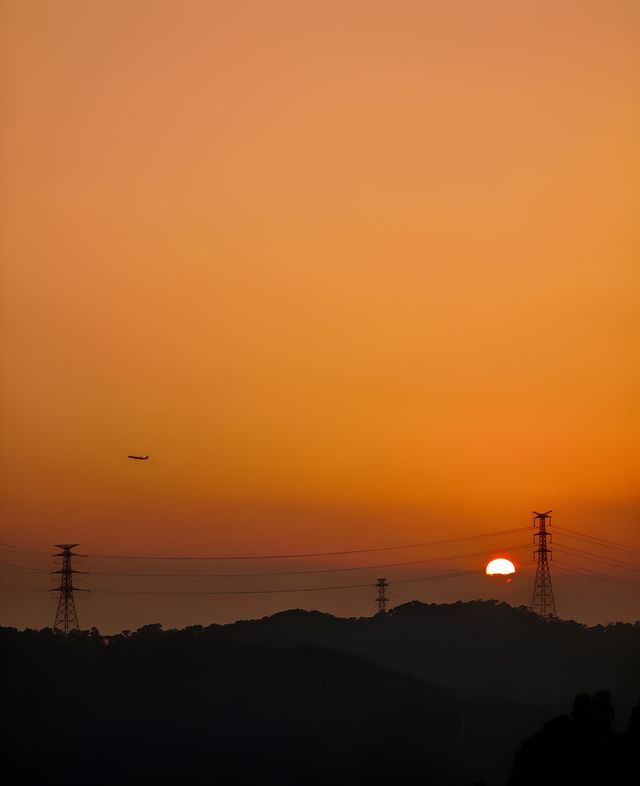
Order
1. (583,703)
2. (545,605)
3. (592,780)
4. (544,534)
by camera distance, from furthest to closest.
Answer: (544,534), (545,605), (583,703), (592,780)

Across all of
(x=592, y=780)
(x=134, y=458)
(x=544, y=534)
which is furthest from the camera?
(x=544, y=534)

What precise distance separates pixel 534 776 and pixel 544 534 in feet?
265

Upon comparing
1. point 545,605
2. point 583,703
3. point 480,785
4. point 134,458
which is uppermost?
point 134,458

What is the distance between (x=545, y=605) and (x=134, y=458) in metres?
66.6

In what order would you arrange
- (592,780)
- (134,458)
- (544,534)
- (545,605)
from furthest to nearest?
(544,534) < (545,605) < (134,458) < (592,780)

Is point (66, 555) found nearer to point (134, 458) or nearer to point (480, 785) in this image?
point (134, 458)

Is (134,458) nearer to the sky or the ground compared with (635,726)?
nearer to the sky

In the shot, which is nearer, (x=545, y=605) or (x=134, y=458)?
(x=134, y=458)

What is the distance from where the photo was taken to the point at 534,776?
107 m

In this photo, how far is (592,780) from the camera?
335ft

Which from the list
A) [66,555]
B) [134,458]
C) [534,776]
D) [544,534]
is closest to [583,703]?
[534,776]

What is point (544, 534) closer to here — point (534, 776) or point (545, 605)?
point (545, 605)

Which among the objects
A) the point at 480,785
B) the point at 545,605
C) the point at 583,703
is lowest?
the point at 480,785

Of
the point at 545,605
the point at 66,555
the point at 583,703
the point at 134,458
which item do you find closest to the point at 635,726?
the point at 583,703
